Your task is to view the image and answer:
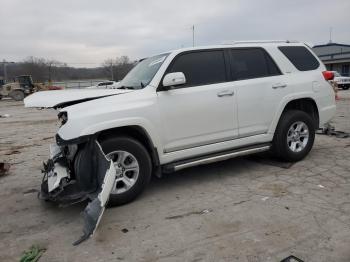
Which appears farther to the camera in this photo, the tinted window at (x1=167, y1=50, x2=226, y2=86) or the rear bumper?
the rear bumper

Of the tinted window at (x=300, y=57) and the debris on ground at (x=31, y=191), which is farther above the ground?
the tinted window at (x=300, y=57)

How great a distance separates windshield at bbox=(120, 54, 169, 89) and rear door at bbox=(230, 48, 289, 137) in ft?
3.62

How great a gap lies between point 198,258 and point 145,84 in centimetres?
245

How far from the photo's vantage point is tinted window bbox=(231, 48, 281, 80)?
5.23m

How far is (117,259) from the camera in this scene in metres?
3.19

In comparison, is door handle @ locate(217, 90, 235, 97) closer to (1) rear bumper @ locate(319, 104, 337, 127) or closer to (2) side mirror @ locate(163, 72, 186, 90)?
(2) side mirror @ locate(163, 72, 186, 90)

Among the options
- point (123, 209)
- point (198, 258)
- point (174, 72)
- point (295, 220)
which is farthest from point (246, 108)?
point (198, 258)

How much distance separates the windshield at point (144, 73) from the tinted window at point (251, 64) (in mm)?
1076

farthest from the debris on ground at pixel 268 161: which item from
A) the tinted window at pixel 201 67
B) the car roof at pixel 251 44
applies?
the car roof at pixel 251 44

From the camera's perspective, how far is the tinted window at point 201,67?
15.8 feet

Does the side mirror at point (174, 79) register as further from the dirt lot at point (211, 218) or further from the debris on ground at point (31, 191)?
the debris on ground at point (31, 191)

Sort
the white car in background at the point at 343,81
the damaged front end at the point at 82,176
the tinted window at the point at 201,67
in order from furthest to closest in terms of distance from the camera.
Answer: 1. the white car in background at the point at 343,81
2. the tinted window at the point at 201,67
3. the damaged front end at the point at 82,176

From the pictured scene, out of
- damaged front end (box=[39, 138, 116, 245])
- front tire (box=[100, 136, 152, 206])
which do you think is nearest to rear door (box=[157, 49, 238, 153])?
front tire (box=[100, 136, 152, 206])

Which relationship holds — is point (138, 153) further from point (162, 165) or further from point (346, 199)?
point (346, 199)
